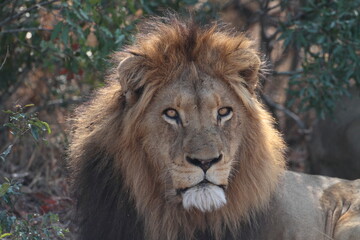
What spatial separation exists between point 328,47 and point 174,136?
7.57 ft

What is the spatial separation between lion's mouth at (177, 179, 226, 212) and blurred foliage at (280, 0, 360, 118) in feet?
7.45

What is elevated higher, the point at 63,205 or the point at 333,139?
the point at 333,139

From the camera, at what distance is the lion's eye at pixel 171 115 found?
13.0 feet

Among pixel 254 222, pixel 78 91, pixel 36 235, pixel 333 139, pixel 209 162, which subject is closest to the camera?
pixel 209 162

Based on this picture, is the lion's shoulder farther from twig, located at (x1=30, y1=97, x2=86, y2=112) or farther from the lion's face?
twig, located at (x1=30, y1=97, x2=86, y2=112)

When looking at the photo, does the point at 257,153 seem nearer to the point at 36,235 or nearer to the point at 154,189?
the point at 154,189

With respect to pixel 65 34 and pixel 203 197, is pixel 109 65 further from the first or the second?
pixel 203 197

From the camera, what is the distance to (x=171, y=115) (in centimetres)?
398

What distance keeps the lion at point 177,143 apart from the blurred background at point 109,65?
2.19 feet

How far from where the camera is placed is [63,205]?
588 centimetres

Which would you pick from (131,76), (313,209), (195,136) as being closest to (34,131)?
(131,76)

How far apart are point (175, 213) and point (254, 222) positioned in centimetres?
51

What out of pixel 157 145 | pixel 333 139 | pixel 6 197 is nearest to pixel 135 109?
pixel 157 145

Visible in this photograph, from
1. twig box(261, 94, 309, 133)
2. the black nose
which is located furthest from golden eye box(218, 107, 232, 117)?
twig box(261, 94, 309, 133)
